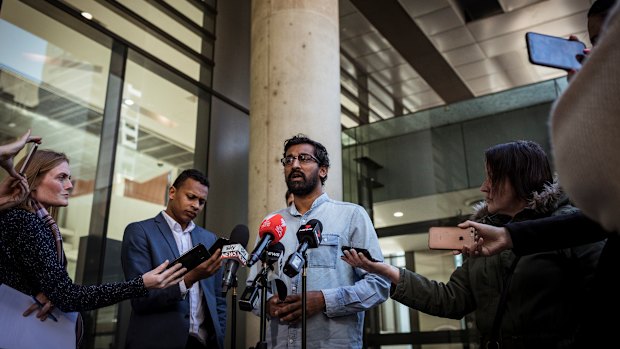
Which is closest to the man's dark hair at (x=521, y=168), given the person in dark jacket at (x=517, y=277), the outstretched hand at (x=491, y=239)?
the person in dark jacket at (x=517, y=277)

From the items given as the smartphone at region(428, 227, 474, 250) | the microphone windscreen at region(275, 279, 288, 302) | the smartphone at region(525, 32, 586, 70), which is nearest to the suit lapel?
the microphone windscreen at region(275, 279, 288, 302)

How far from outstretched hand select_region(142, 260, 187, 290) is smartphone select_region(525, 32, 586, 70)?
1.85 metres

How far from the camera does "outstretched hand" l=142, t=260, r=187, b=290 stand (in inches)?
108

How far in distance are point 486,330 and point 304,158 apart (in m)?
1.65

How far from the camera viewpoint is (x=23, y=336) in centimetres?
245

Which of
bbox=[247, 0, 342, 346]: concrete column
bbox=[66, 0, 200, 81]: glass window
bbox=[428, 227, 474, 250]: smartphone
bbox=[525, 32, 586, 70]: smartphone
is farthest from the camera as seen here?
bbox=[66, 0, 200, 81]: glass window

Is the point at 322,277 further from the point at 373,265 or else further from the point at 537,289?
the point at 537,289

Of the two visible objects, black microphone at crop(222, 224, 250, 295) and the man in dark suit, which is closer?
black microphone at crop(222, 224, 250, 295)

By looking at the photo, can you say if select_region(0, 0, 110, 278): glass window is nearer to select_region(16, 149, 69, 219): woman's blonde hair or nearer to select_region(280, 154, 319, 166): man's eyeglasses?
select_region(16, 149, 69, 219): woman's blonde hair

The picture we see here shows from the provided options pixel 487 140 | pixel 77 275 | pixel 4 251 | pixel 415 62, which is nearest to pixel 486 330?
pixel 4 251

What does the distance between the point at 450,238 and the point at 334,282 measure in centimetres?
122

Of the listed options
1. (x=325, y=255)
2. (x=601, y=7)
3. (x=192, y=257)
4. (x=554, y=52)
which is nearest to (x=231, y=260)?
(x=192, y=257)

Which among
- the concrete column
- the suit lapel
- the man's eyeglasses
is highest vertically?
the concrete column

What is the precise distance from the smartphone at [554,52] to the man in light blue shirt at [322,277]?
5.03 feet
